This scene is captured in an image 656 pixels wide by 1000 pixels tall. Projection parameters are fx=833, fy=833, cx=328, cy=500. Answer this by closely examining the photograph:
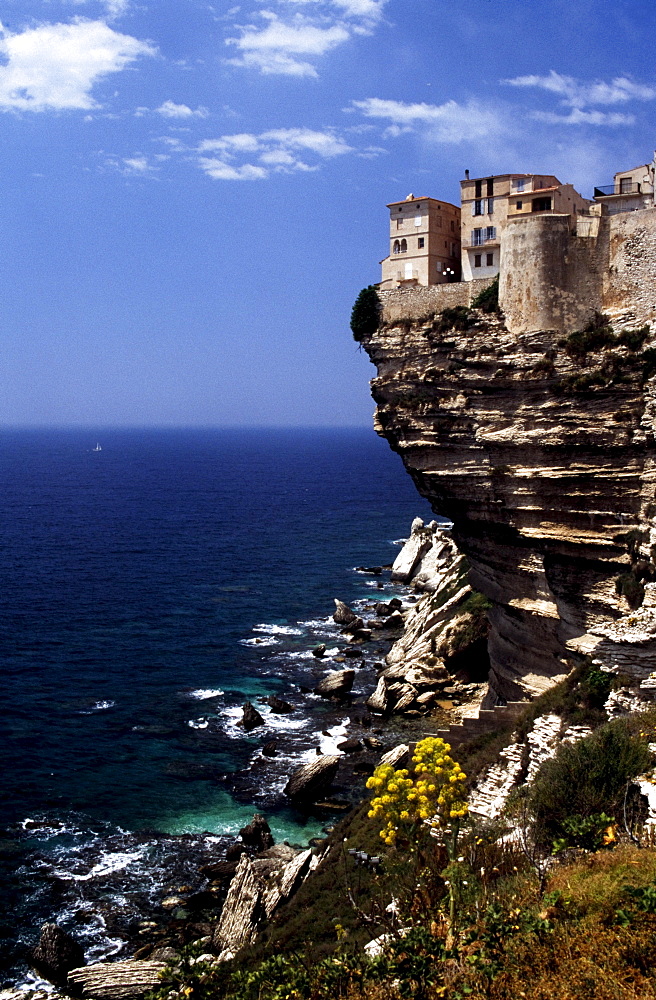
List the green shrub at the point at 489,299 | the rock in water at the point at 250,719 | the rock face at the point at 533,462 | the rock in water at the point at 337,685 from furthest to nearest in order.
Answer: the rock in water at the point at 337,685 → the rock in water at the point at 250,719 → the green shrub at the point at 489,299 → the rock face at the point at 533,462

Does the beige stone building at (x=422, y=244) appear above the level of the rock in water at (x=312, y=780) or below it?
above

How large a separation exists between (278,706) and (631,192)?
30.9 meters

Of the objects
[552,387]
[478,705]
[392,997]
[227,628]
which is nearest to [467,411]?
[552,387]

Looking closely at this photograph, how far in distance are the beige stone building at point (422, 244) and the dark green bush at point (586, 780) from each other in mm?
25290

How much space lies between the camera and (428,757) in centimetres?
1622

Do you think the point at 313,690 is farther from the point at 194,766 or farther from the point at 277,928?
the point at 277,928

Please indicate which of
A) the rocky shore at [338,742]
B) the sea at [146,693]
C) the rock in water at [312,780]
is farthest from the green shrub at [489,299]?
the sea at [146,693]

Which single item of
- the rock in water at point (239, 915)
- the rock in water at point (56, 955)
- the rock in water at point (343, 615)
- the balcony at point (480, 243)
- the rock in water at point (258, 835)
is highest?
the balcony at point (480, 243)

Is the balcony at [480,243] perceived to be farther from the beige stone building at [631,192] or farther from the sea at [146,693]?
the sea at [146,693]

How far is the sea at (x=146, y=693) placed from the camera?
30.7 m

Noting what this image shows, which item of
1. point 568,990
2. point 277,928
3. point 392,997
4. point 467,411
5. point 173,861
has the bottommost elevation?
point 173,861

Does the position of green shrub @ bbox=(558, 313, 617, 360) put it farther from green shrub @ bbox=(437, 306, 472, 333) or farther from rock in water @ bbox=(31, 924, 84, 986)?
rock in water @ bbox=(31, 924, 84, 986)

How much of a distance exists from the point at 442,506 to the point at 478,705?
39.9ft

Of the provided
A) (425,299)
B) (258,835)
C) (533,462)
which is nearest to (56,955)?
(258,835)
